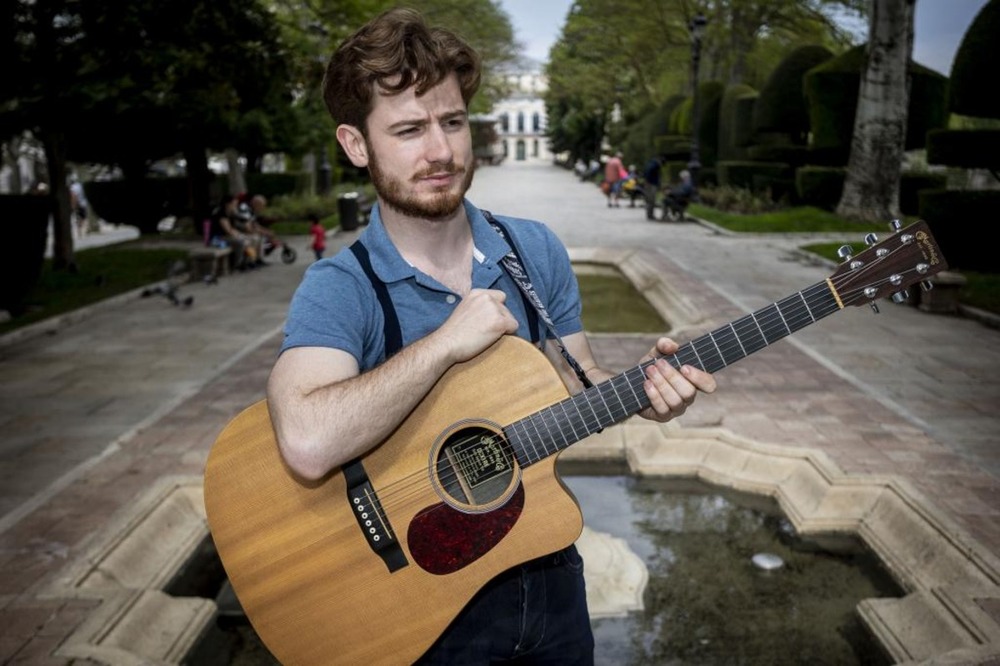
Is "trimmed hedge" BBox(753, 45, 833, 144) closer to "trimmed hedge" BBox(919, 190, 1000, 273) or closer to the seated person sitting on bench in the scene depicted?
the seated person sitting on bench

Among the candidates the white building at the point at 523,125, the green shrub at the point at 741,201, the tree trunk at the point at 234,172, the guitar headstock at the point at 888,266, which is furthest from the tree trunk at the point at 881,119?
the white building at the point at 523,125

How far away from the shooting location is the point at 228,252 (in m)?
14.8

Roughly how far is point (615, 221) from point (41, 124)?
14.5m

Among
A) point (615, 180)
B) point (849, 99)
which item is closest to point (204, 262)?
point (849, 99)

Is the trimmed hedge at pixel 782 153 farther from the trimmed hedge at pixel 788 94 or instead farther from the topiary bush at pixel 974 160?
the topiary bush at pixel 974 160

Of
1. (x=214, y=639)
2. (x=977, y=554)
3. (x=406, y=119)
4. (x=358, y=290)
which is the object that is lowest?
(x=214, y=639)

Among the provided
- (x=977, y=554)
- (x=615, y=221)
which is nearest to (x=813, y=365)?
(x=977, y=554)

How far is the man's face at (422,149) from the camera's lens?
1.94 meters

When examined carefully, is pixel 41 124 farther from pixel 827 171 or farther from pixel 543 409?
pixel 827 171

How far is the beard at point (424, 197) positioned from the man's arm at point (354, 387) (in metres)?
0.22

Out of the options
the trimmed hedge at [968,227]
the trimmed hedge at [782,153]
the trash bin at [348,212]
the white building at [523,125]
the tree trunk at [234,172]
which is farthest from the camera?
the white building at [523,125]

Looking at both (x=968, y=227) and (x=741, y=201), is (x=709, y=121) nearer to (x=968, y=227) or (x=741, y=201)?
(x=741, y=201)

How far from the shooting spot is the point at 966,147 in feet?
44.0

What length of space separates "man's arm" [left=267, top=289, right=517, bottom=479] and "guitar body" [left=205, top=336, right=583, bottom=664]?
15 cm
